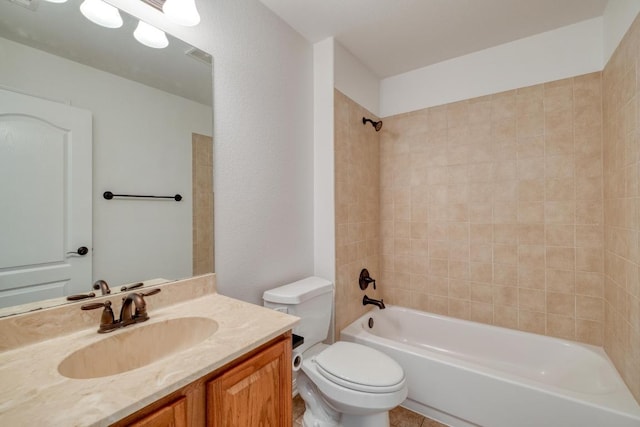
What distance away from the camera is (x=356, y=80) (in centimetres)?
224

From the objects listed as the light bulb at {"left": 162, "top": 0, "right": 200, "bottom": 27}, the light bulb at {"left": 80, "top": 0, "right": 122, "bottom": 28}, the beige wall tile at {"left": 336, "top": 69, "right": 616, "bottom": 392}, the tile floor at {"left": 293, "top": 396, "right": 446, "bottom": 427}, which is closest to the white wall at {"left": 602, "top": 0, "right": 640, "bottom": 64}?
the beige wall tile at {"left": 336, "top": 69, "right": 616, "bottom": 392}

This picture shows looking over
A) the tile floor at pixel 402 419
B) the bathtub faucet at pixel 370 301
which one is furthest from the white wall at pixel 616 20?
the tile floor at pixel 402 419

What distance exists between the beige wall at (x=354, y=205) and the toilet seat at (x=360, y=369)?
15.7 inches

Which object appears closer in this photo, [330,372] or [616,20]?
[330,372]

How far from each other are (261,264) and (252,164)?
58 centimetres

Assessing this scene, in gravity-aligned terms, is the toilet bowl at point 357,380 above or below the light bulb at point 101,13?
below

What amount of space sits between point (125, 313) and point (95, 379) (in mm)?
357

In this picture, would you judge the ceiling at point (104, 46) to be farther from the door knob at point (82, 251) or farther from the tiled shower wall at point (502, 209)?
the tiled shower wall at point (502, 209)

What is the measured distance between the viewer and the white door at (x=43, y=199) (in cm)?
83

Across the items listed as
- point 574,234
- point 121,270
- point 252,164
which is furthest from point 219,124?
point 574,234

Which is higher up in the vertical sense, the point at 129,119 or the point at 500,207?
the point at 129,119

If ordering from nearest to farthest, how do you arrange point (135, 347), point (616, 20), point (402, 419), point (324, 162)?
point (135, 347), point (616, 20), point (402, 419), point (324, 162)

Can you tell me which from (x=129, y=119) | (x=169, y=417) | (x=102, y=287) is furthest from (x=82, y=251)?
(x=169, y=417)

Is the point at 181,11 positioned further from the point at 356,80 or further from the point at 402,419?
the point at 402,419
